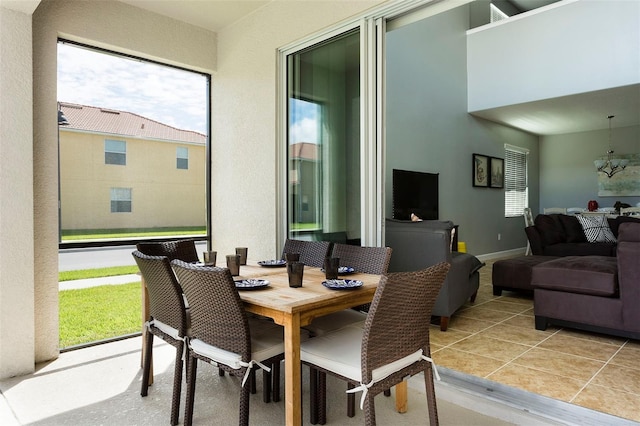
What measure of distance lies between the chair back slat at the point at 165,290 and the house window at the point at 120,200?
5.48ft

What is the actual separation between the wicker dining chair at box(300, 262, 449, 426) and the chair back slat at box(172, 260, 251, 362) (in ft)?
1.03

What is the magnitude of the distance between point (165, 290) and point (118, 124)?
2.23 m

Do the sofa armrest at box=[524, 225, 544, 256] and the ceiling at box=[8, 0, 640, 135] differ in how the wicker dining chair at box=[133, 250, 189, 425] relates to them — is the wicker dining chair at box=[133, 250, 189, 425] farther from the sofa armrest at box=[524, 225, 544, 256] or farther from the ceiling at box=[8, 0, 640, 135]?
the sofa armrest at box=[524, 225, 544, 256]

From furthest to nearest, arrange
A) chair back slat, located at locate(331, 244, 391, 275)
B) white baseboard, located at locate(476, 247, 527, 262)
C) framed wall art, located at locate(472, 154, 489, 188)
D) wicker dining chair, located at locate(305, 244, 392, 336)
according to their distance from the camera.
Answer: white baseboard, located at locate(476, 247, 527, 262), framed wall art, located at locate(472, 154, 489, 188), chair back slat, located at locate(331, 244, 391, 275), wicker dining chair, located at locate(305, 244, 392, 336)

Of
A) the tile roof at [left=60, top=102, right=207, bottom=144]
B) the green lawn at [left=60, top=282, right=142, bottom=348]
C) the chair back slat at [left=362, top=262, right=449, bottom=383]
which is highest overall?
the tile roof at [left=60, top=102, right=207, bottom=144]

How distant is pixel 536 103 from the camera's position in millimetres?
6906

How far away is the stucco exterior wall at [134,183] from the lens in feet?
11.5

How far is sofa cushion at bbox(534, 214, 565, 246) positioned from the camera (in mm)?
6027

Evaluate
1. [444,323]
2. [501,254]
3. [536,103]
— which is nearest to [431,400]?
[444,323]

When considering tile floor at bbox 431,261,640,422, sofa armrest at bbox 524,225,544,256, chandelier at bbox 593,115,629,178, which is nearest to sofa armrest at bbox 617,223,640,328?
tile floor at bbox 431,261,640,422

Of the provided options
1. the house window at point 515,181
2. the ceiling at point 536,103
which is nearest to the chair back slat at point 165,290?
the ceiling at point 536,103

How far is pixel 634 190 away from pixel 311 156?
8.46m

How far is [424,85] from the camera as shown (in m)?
6.38

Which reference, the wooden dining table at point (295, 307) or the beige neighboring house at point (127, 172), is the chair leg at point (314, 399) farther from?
the beige neighboring house at point (127, 172)
